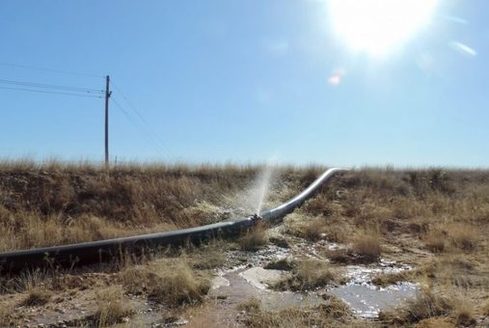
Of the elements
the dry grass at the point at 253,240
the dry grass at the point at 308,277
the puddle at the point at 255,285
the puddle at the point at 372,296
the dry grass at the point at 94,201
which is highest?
the dry grass at the point at 94,201

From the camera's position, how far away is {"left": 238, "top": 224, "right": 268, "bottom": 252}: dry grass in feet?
34.4

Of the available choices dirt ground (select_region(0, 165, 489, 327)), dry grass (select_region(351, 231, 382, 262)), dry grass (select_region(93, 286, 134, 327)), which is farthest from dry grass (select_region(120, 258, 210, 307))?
dry grass (select_region(351, 231, 382, 262))

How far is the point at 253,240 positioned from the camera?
1068cm

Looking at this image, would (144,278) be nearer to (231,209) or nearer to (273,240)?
(273,240)

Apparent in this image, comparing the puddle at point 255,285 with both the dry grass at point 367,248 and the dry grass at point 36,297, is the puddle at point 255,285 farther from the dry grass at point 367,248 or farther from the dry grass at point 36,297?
the dry grass at point 36,297

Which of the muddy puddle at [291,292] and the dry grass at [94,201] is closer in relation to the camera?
the muddy puddle at [291,292]

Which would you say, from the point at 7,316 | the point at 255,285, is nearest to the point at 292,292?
the point at 255,285

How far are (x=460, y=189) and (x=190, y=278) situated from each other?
15.3 m

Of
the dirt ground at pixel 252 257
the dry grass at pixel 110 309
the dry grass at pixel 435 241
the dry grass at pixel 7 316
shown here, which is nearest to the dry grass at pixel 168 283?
the dirt ground at pixel 252 257

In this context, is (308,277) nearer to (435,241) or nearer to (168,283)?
(168,283)

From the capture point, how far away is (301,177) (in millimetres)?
19125

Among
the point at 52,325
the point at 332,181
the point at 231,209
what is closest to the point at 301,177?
the point at 332,181

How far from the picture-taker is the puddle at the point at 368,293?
22.7ft

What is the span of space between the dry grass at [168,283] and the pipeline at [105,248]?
2.77 feet
